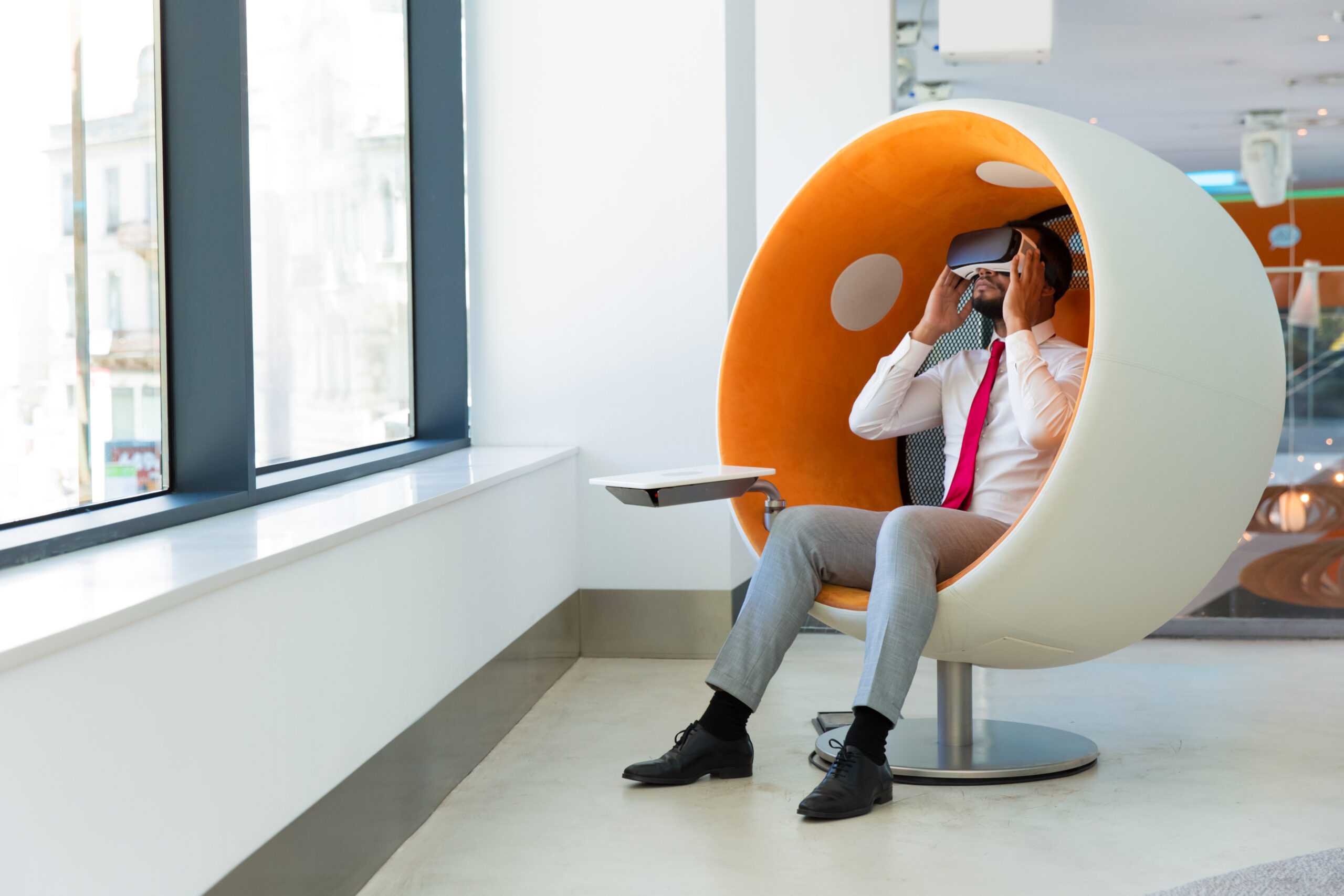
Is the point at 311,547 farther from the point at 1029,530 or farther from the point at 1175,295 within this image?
the point at 1175,295

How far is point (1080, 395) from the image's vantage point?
1863 mm

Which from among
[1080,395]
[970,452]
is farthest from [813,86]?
[1080,395]

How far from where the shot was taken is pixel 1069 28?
20.0 ft

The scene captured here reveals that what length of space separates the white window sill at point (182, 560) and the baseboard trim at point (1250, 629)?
201cm

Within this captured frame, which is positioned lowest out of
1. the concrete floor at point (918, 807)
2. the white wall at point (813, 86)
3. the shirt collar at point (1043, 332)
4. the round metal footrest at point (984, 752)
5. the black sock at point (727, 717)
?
the concrete floor at point (918, 807)

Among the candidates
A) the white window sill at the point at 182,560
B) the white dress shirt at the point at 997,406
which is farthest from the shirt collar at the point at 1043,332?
the white window sill at the point at 182,560

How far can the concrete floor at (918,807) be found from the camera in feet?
5.98

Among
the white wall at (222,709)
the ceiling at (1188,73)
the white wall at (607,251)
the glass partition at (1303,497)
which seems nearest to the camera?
Answer: the white wall at (222,709)

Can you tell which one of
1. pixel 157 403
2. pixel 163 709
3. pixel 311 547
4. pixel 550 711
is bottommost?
pixel 550 711

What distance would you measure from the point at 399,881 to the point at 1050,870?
969 millimetres

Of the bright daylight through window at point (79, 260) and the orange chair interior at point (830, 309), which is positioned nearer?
the bright daylight through window at point (79, 260)

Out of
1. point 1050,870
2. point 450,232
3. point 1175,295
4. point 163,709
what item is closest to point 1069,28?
point 450,232

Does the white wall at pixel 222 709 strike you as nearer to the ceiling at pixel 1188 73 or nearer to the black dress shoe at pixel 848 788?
the black dress shoe at pixel 848 788

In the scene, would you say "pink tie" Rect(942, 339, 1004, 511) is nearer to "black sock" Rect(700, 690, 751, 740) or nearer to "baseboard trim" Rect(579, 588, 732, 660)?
"black sock" Rect(700, 690, 751, 740)
